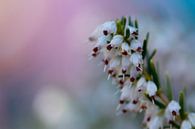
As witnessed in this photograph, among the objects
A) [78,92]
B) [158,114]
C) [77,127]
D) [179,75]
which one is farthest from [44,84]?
[158,114]

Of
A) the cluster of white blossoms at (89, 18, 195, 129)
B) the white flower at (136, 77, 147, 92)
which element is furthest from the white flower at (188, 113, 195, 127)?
the white flower at (136, 77, 147, 92)

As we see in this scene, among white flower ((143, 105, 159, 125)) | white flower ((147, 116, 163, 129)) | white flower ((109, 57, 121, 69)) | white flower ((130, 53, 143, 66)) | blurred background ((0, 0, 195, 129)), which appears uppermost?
blurred background ((0, 0, 195, 129))

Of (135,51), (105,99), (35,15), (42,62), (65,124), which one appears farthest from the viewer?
(35,15)

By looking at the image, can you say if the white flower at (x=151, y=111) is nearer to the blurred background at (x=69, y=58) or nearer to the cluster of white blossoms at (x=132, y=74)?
the cluster of white blossoms at (x=132, y=74)

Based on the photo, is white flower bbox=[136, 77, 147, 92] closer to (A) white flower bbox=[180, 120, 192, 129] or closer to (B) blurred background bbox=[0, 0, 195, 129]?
(A) white flower bbox=[180, 120, 192, 129]

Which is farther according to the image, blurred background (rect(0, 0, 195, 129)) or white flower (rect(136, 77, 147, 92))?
blurred background (rect(0, 0, 195, 129))

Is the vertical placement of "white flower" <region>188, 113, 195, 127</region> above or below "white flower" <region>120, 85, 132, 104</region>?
below

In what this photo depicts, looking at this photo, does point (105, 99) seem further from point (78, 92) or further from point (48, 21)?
point (48, 21)
